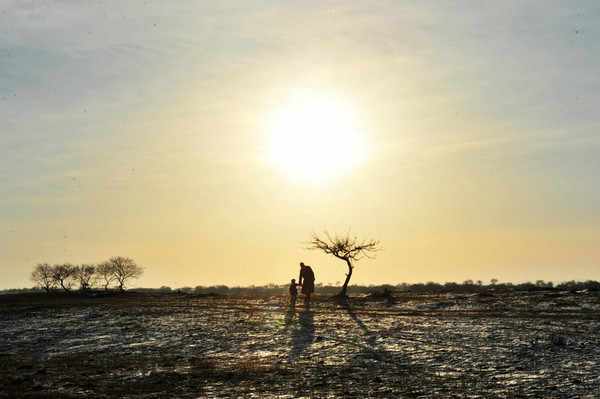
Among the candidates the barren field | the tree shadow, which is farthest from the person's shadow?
the tree shadow

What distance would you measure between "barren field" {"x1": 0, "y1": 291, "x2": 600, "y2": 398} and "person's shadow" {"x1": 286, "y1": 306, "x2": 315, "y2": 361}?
0.06m

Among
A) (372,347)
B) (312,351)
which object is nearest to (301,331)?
(312,351)

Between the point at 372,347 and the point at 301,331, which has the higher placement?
the point at 301,331

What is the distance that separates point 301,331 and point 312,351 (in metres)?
4.99

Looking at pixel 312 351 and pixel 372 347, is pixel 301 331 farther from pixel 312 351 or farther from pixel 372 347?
pixel 372 347

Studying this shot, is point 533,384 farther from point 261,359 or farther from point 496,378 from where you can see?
point 261,359

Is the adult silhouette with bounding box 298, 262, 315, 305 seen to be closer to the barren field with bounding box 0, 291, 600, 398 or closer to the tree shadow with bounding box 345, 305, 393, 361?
the barren field with bounding box 0, 291, 600, 398

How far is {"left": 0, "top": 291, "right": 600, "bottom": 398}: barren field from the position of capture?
22.0 metres

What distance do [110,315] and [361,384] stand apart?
83.0 ft

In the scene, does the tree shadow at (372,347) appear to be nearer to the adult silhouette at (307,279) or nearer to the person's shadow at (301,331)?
the person's shadow at (301,331)

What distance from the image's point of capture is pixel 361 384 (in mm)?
22297

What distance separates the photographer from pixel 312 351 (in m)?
28.2

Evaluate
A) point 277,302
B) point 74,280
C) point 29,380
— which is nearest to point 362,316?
point 277,302

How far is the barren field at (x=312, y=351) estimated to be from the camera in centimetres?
2200
